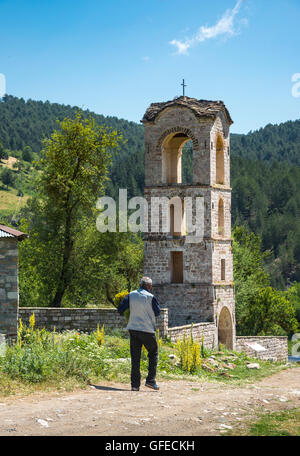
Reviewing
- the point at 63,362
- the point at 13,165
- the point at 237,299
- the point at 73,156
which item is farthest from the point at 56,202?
the point at 13,165

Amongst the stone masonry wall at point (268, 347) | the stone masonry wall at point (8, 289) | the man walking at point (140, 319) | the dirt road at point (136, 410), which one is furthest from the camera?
the stone masonry wall at point (268, 347)

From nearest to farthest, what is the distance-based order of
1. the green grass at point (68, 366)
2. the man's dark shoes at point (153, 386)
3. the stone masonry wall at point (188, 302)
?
1. the green grass at point (68, 366)
2. the man's dark shoes at point (153, 386)
3. the stone masonry wall at point (188, 302)

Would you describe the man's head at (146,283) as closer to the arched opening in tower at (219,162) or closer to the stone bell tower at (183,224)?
the stone bell tower at (183,224)

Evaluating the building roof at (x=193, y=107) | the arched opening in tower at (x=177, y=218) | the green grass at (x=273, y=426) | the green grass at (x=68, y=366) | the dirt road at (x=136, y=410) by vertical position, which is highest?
the building roof at (x=193, y=107)

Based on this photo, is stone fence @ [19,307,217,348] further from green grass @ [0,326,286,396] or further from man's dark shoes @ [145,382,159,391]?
man's dark shoes @ [145,382,159,391]

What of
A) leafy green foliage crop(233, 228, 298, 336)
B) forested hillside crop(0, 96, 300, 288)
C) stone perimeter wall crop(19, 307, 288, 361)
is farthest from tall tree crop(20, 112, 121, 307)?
forested hillside crop(0, 96, 300, 288)

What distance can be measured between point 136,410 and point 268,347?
74.9 ft

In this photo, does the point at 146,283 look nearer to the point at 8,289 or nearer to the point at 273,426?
the point at 273,426

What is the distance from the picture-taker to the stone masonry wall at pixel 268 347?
29672 mm

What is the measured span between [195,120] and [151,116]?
1972mm

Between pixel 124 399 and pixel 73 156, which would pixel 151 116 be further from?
pixel 124 399

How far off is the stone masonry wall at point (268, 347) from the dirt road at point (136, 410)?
58.3 feet

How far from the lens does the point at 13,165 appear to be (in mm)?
109938

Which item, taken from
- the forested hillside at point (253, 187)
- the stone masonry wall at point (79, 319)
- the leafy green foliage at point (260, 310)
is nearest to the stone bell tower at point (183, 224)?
the stone masonry wall at point (79, 319)
